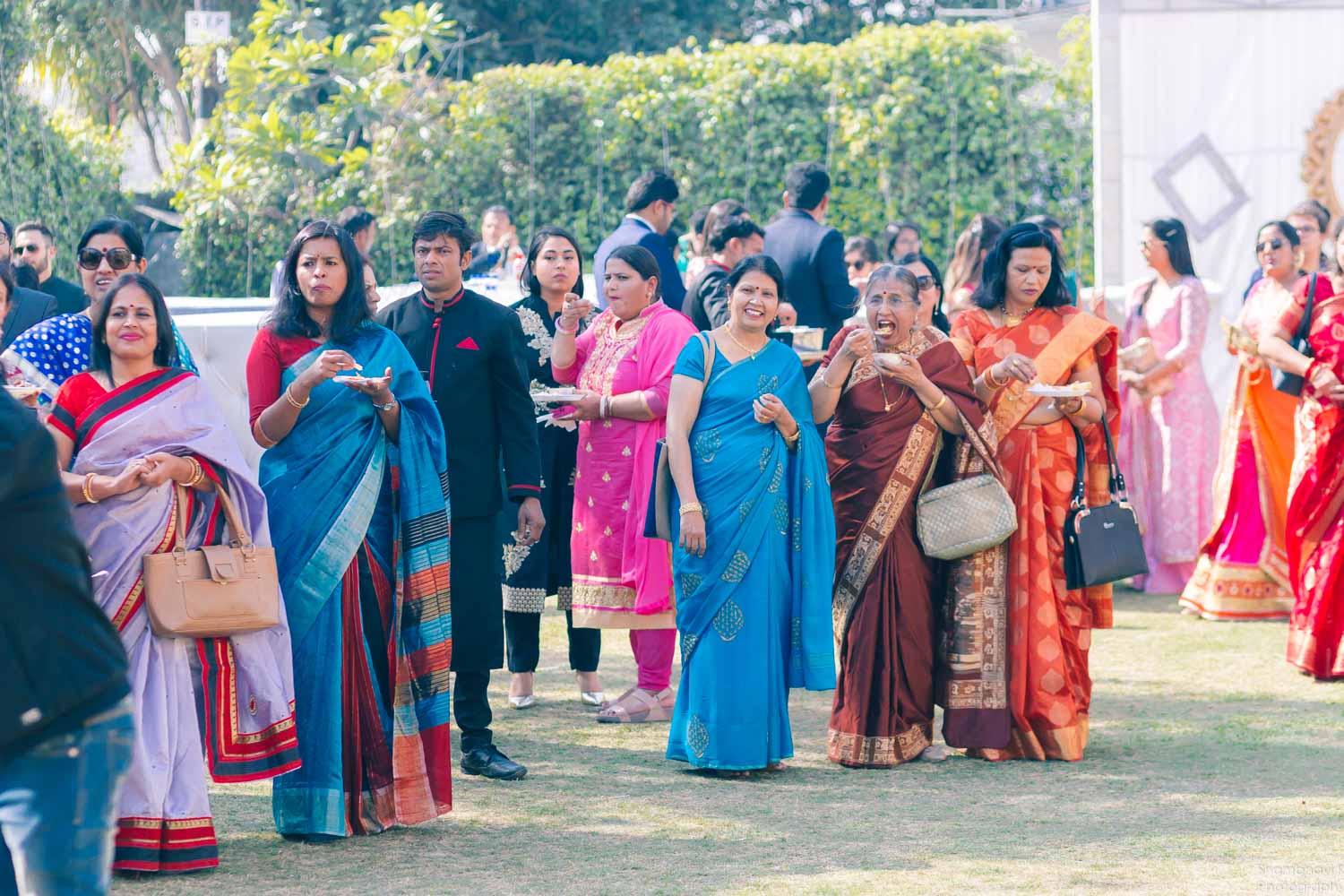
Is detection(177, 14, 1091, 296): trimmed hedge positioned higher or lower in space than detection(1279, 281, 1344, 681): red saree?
higher

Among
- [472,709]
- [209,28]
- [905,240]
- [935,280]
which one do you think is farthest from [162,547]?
[209,28]

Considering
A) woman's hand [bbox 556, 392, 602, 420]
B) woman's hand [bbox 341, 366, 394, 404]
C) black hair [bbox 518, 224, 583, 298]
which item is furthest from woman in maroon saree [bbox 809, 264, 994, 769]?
woman's hand [bbox 341, 366, 394, 404]

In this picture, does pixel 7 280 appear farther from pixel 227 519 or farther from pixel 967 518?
pixel 967 518

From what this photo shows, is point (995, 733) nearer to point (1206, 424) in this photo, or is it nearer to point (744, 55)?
point (1206, 424)

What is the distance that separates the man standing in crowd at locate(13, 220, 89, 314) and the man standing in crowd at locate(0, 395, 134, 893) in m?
5.04

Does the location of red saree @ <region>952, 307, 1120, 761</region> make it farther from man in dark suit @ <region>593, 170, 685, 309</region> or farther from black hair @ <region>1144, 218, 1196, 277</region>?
black hair @ <region>1144, 218, 1196, 277</region>

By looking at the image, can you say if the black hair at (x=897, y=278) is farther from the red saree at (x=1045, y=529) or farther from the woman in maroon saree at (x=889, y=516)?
the red saree at (x=1045, y=529)

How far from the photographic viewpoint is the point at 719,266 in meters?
9.12

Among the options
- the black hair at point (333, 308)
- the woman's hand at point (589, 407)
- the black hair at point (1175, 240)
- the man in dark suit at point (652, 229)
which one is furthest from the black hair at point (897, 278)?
the black hair at point (1175, 240)

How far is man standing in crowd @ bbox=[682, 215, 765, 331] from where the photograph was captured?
8.90 m

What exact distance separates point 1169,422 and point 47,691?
8.44m

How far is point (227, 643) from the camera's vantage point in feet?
17.6

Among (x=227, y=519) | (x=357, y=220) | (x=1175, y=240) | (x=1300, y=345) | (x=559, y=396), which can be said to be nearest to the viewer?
(x=227, y=519)

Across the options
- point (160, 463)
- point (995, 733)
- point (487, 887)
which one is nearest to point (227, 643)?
point (160, 463)
